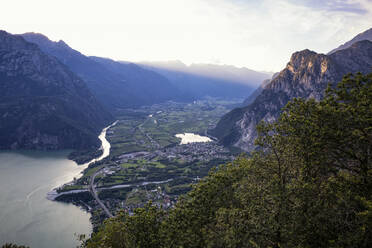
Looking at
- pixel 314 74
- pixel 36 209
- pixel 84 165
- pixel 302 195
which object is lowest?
pixel 84 165

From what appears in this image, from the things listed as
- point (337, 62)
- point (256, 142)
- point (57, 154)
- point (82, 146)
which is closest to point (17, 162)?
point (57, 154)

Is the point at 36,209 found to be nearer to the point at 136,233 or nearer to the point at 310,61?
the point at 136,233

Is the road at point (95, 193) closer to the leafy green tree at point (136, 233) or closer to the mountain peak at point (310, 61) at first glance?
the leafy green tree at point (136, 233)

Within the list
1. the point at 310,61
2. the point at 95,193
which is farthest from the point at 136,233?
the point at 310,61

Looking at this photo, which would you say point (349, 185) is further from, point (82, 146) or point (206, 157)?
point (82, 146)

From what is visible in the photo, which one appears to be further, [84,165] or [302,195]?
[84,165]

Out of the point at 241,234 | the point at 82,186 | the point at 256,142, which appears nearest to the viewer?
the point at 241,234
